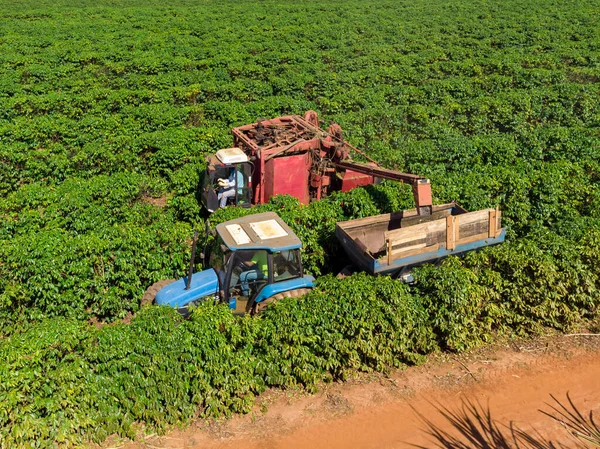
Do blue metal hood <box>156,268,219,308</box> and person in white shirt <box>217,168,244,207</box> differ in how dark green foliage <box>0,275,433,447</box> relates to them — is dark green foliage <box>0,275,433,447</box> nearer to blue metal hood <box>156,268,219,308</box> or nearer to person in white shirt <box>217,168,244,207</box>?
blue metal hood <box>156,268,219,308</box>

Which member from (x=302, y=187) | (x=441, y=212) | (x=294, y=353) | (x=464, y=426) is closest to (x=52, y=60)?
(x=302, y=187)

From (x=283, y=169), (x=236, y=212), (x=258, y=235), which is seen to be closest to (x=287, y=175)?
(x=283, y=169)

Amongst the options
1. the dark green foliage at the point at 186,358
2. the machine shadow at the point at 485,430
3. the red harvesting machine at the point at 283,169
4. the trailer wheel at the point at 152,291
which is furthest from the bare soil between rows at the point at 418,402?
the red harvesting machine at the point at 283,169

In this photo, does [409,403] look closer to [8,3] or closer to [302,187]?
[302,187]

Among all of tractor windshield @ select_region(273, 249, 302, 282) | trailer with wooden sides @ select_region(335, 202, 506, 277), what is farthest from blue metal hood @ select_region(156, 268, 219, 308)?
trailer with wooden sides @ select_region(335, 202, 506, 277)

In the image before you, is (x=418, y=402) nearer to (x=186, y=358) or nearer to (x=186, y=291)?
(x=186, y=358)

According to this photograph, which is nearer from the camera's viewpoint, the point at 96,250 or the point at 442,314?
the point at 442,314

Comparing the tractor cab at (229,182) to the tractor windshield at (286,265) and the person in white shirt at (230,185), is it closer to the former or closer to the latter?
the person in white shirt at (230,185)
